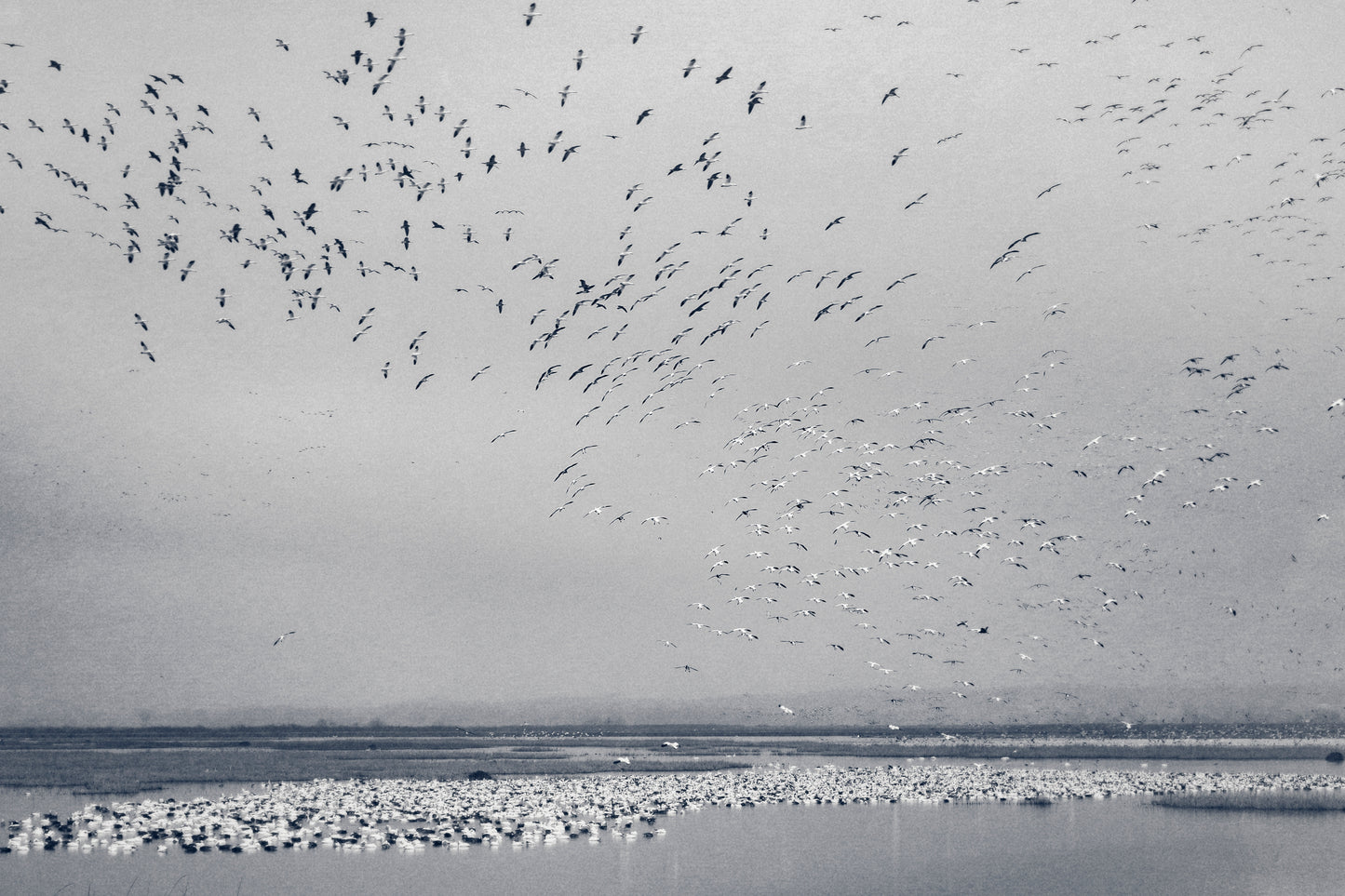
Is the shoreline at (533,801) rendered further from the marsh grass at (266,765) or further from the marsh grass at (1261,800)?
the marsh grass at (266,765)

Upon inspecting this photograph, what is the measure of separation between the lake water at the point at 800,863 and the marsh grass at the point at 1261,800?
4.29 metres

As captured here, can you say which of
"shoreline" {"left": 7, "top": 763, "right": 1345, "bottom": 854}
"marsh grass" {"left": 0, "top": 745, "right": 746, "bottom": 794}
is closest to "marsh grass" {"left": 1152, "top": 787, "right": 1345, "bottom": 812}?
"shoreline" {"left": 7, "top": 763, "right": 1345, "bottom": 854}

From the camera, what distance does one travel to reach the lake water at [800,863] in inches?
1061

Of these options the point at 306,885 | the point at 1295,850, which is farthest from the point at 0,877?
the point at 1295,850

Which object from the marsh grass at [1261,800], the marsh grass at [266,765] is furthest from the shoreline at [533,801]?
the marsh grass at [266,765]

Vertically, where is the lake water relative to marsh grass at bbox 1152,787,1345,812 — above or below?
below

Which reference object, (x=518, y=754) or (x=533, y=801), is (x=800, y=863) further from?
(x=518, y=754)

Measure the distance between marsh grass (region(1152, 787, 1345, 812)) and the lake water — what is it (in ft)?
14.1

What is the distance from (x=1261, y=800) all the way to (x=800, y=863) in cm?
2451

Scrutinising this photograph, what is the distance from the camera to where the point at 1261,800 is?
148 feet

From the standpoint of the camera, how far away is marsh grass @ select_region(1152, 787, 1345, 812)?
4366 cm

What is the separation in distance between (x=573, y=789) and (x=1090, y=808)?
65.1ft

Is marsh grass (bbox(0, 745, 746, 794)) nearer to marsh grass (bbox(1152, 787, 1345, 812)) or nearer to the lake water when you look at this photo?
the lake water

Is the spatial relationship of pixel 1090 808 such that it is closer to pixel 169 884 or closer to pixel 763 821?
pixel 763 821
